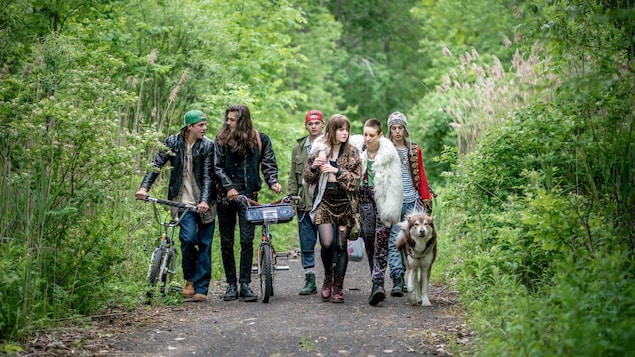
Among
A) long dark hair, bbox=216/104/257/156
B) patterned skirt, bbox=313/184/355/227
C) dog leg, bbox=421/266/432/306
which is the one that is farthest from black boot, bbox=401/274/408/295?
long dark hair, bbox=216/104/257/156

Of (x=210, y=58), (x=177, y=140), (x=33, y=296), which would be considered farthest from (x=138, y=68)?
(x=33, y=296)

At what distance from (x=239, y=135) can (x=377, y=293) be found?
226cm

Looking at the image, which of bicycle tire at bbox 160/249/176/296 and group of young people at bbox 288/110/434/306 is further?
group of young people at bbox 288/110/434/306

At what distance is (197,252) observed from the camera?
30.1 feet

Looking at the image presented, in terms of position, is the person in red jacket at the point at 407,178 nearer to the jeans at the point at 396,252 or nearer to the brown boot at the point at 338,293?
the jeans at the point at 396,252

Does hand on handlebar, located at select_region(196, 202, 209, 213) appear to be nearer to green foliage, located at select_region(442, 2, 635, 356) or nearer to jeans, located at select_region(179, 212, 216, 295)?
jeans, located at select_region(179, 212, 216, 295)

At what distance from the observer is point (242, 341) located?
6.80 meters

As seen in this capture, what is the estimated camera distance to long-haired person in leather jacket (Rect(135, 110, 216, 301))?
8992 millimetres

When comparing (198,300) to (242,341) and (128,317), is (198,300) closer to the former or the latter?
(128,317)

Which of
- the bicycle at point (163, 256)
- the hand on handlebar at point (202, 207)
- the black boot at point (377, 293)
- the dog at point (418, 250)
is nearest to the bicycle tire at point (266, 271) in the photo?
the hand on handlebar at point (202, 207)

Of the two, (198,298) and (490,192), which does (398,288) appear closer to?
(490,192)

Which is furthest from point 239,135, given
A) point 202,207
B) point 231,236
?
point 231,236

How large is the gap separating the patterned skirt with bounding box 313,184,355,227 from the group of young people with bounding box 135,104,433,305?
0.4 inches

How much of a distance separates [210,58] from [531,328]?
10.7m
